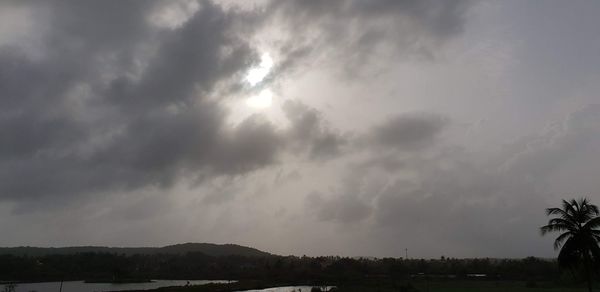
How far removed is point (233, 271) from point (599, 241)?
132283mm

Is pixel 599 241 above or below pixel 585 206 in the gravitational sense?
below

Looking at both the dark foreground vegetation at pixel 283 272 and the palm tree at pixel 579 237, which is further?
the dark foreground vegetation at pixel 283 272

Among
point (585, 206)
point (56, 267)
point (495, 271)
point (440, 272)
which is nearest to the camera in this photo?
point (585, 206)

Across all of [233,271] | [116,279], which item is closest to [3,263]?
[116,279]

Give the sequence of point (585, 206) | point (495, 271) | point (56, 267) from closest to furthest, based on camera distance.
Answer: point (585, 206), point (495, 271), point (56, 267)

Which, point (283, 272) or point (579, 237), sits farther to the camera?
point (283, 272)

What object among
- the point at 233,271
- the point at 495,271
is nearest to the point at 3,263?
the point at 233,271

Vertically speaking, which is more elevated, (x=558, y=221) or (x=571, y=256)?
(x=558, y=221)

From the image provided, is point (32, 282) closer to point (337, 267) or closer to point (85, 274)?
point (85, 274)

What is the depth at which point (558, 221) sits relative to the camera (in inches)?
1161

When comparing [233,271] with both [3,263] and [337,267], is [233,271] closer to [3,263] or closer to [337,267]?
[337,267]

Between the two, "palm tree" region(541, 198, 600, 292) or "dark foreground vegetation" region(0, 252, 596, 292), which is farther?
"dark foreground vegetation" region(0, 252, 596, 292)

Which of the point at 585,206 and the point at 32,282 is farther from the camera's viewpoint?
the point at 32,282

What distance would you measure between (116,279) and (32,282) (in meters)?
20.4
